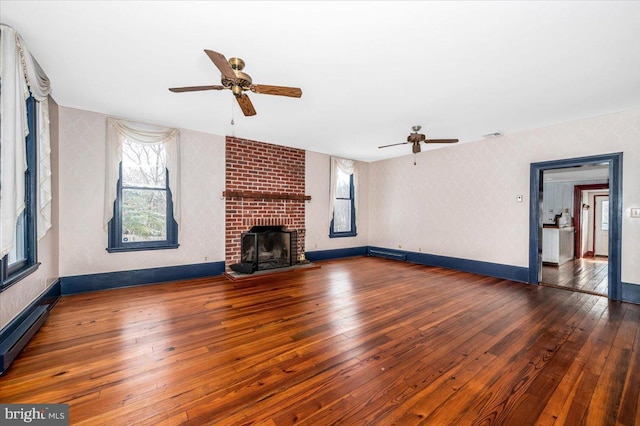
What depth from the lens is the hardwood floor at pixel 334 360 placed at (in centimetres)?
159

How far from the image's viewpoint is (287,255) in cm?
553

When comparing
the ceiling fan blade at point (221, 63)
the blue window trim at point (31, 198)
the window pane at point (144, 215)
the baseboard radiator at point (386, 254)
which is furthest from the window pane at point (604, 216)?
the blue window trim at point (31, 198)

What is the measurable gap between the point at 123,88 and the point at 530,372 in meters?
4.80

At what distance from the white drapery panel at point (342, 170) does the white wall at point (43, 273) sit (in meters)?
4.77

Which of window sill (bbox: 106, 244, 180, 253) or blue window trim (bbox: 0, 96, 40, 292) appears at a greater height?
blue window trim (bbox: 0, 96, 40, 292)

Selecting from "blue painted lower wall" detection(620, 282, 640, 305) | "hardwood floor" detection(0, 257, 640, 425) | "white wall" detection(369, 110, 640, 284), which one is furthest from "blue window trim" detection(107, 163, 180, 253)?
"blue painted lower wall" detection(620, 282, 640, 305)

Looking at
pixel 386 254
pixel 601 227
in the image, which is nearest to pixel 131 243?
pixel 386 254

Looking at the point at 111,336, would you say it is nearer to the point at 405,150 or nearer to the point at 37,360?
the point at 37,360

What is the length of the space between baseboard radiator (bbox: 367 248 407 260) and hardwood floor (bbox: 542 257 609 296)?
2.62 meters

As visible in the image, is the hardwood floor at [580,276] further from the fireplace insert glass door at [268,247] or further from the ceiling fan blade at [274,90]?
the ceiling fan blade at [274,90]

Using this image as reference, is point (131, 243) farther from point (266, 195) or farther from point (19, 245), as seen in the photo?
point (266, 195)

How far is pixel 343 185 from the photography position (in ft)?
22.7

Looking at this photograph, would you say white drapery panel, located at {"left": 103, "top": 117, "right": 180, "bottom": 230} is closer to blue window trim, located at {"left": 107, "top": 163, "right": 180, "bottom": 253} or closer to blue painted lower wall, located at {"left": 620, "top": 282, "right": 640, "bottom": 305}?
blue window trim, located at {"left": 107, "top": 163, "right": 180, "bottom": 253}

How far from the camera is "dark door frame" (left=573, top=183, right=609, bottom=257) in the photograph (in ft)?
23.5
